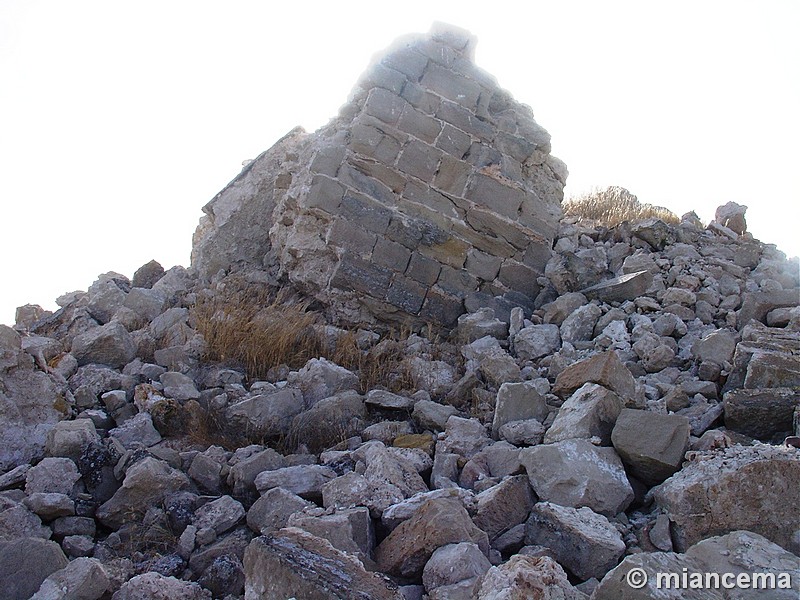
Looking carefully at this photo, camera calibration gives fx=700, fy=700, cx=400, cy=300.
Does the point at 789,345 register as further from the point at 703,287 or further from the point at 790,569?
the point at 790,569

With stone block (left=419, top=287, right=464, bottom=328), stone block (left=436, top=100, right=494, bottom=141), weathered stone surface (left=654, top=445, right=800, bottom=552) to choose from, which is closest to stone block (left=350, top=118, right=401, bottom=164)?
stone block (left=436, top=100, right=494, bottom=141)

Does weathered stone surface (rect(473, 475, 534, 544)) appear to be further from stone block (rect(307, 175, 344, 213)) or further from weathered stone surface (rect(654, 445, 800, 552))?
stone block (rect(307, 175, 344, 213))

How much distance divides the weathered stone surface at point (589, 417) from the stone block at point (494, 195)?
2.97m

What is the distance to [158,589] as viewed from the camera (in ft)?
8.05

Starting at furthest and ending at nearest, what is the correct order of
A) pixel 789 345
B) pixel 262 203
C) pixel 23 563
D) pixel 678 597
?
1. pixel 262 203
2. pixel 789 345
3. pixel 23 563
4. pixel 678 597

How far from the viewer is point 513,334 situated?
5.27 m

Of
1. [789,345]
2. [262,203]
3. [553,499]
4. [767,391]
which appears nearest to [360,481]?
[553,499]

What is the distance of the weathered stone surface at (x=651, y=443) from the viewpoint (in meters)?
2.96

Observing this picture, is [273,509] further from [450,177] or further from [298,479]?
[450,177]

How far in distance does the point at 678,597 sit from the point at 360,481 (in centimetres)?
140

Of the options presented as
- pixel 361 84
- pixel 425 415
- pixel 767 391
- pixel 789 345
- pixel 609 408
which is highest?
pixel 361 84

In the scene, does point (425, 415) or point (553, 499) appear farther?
point (425, 415)

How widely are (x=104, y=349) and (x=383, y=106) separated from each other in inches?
120

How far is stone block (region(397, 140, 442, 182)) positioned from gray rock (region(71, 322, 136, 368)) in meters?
2.71
